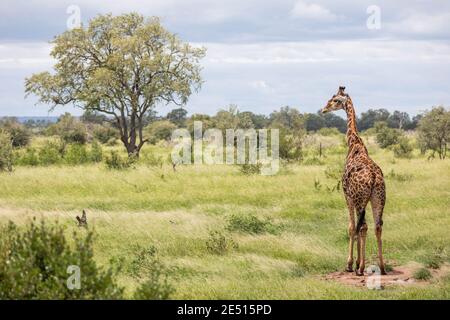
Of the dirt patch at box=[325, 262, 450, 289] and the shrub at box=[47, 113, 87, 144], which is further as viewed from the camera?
the shrub at box=[47, 113, 87, 144]

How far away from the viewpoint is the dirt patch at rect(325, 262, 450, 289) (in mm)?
11242

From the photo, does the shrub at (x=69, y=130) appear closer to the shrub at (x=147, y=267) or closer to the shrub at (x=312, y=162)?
the shrub at (x=312, y=162)

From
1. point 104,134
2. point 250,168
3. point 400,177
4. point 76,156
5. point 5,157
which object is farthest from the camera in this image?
point 104,134

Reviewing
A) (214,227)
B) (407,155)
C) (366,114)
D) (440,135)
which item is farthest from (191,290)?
(366,114)

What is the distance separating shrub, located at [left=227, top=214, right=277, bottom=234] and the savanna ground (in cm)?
4

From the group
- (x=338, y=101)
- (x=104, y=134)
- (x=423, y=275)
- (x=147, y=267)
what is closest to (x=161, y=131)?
(x=104, y=134)

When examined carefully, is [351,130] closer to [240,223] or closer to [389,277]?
[389,277]

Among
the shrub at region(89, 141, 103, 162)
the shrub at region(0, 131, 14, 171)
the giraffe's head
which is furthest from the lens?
the shrub at region(89, 141, 103, 162)

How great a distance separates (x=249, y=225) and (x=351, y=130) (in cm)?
355

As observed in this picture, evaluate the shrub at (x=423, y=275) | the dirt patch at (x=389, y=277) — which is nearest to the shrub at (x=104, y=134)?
the dirt patch at (x=389, y=277)

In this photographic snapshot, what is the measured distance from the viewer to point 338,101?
13656 mm

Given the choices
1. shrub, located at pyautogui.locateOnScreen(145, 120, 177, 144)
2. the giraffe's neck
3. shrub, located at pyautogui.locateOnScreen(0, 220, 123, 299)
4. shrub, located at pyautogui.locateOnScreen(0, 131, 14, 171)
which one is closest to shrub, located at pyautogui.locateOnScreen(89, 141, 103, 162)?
shrub, located at pyautogui.locateOnScreen(0, 131, 14, 171)

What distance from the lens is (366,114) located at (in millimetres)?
Result: 106125

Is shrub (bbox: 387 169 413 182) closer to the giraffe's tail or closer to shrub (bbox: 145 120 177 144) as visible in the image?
the giraffe's tail
